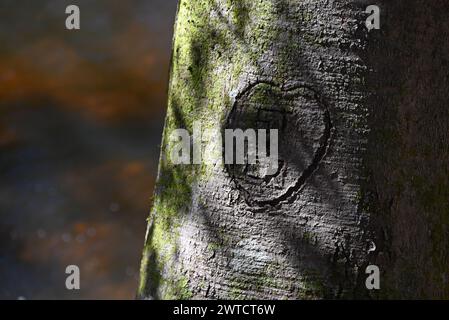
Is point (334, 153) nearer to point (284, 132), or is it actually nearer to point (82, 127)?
point (284, 132)

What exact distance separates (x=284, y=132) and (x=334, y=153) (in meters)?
0.13

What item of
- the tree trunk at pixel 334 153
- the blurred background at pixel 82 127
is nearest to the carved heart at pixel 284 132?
the tree trunk at pixel 334 153

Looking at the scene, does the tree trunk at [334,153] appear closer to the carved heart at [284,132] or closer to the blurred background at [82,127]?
the carved heart at [284,132]

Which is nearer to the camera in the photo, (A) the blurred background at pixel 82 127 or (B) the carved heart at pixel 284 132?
(B) the carved heart at pixel 284 132

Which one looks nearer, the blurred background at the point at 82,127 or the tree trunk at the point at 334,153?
the tree trunk at the point at 334,153

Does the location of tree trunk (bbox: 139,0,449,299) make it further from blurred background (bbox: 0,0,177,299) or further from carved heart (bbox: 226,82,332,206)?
blurred background (bbox: 0,0,177,299)

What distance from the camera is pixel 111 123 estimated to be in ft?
20.7

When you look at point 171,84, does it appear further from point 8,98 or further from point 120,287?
point 8,98

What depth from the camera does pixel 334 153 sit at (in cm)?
188

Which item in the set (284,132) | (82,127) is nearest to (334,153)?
(284,132)

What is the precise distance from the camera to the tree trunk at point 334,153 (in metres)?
1.86

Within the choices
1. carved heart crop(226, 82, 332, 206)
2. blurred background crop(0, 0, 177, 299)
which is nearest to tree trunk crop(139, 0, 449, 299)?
carved heart crop(226, 82, 332, 206)

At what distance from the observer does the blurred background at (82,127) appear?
588cm
